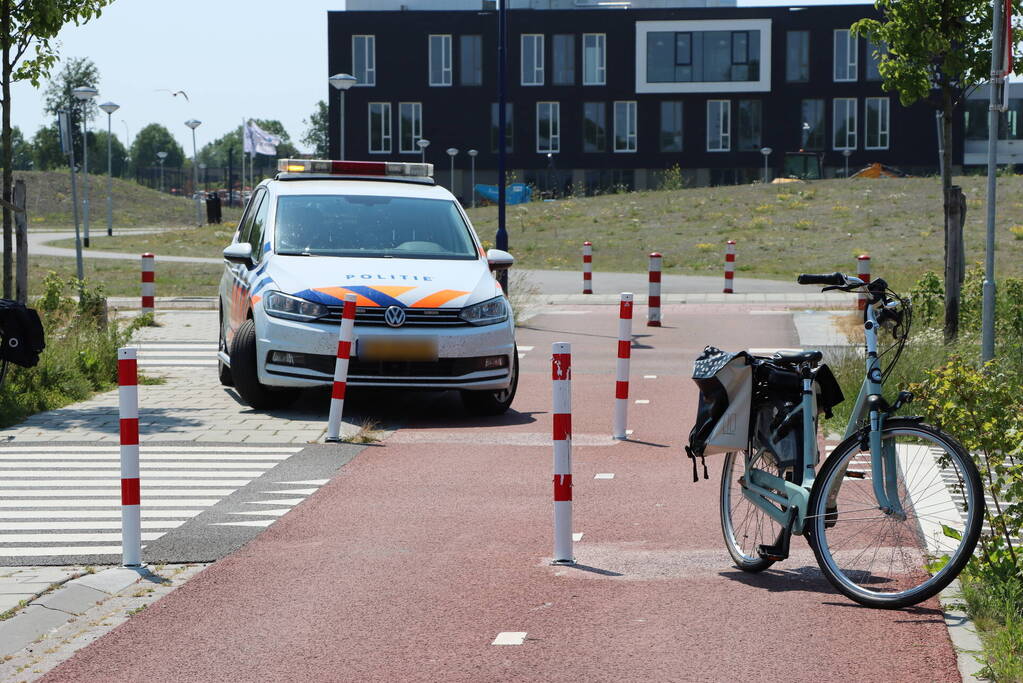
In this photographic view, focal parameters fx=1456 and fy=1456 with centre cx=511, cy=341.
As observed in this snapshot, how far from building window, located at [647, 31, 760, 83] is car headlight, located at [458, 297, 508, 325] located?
63449 mm

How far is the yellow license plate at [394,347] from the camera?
11.0 meters

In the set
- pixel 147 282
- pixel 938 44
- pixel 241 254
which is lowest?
pixel 147 282

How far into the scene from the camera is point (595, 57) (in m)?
73.6

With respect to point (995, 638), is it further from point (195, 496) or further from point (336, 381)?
point (336, 381)

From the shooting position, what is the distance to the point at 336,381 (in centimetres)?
1029

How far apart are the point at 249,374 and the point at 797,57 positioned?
6487 centimetres

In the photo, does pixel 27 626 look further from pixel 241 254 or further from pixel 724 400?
pixel 241 254

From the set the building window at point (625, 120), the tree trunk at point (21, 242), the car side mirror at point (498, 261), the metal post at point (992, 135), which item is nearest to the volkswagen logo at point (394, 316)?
the car side mirror at point (498, 261)

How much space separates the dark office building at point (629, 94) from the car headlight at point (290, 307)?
204ft

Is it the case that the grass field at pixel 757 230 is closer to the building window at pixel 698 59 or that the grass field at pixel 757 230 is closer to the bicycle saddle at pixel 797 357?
the building window at pixel 698 59

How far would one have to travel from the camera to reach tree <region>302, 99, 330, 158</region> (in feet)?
535

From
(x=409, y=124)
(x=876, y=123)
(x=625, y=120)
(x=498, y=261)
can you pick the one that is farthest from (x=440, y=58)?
(x=498, y=261)

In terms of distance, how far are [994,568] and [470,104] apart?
6954cm

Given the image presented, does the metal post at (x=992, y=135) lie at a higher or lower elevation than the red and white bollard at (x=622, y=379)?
higher
